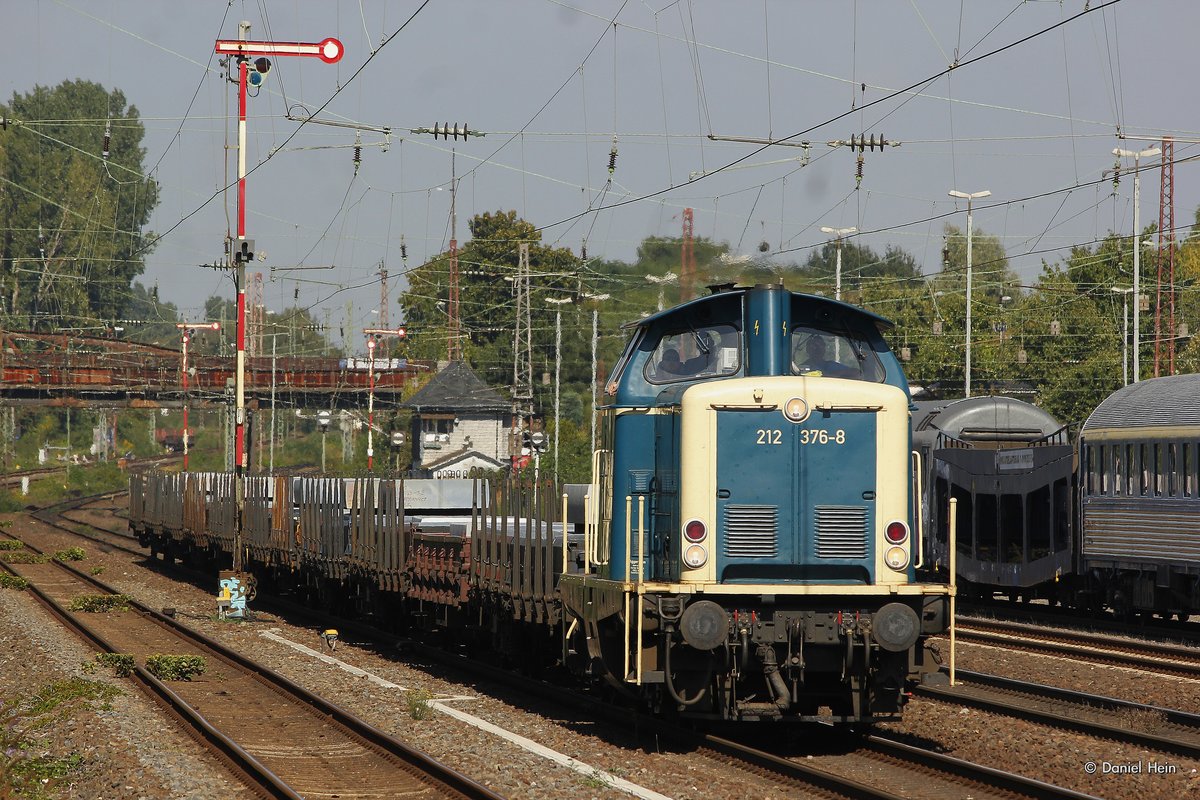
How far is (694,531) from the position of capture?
11477 mm

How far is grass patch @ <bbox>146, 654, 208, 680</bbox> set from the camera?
17969mm

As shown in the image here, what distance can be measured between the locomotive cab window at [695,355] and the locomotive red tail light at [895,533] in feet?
6.11

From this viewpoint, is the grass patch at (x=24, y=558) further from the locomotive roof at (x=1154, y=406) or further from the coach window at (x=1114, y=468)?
the coach window at (x=1114, y=468)

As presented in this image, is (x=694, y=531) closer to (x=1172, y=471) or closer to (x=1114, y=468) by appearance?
(x=1172, y=471)

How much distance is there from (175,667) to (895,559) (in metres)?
10.5

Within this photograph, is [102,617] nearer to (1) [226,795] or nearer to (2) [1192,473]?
(1) [226,795]

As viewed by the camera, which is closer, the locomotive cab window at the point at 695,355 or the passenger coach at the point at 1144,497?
the locomotive cab window at the point at 695,355

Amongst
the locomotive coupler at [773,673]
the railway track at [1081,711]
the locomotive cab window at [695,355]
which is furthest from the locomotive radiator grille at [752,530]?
the railway track at [1081,711]

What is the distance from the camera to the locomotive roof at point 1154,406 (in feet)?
70.7

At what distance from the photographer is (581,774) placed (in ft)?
37.1

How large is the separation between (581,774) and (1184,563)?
43.4 feet

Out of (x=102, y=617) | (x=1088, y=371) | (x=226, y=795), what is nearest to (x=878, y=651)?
(x=226, y=795)

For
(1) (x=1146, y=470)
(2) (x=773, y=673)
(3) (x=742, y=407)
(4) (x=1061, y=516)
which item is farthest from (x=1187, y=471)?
(2) (x=773, y=673)

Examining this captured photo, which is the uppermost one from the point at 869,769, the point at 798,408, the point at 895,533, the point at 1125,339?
the point at 1125,339
